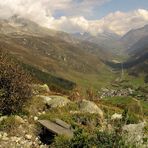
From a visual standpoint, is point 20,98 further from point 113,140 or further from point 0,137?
point 113,140

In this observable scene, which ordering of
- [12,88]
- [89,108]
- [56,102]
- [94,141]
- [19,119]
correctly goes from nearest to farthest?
1. [94,141]
2. [19,119]
3. [12,88]
4. [89,108]
5. [56,102]

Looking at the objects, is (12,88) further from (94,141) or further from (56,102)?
(94,141)

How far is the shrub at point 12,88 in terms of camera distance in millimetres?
22719

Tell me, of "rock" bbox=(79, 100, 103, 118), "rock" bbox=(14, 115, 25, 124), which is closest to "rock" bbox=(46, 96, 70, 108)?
"rock" bbox=(79, 100, 103, 118)

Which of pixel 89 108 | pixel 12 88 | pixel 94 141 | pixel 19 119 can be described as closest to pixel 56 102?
pixel 89 108

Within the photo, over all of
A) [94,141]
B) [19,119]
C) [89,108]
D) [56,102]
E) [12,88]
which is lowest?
[89,108]

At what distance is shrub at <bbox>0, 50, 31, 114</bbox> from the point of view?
22719mm

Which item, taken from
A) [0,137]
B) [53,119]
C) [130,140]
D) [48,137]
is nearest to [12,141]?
[0,137]

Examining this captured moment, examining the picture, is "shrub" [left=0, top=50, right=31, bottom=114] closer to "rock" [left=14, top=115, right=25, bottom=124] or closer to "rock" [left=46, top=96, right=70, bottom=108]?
"rock" [left=14, top=115, right=25, bottom=124]

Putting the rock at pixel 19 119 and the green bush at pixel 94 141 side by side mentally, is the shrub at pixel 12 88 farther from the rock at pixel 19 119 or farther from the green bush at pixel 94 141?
the green bush at pixel 94 141

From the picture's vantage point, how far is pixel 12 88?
22906mm

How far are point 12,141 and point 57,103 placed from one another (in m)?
9.55

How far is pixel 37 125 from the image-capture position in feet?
71.2

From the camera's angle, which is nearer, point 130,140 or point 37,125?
point 130,140
